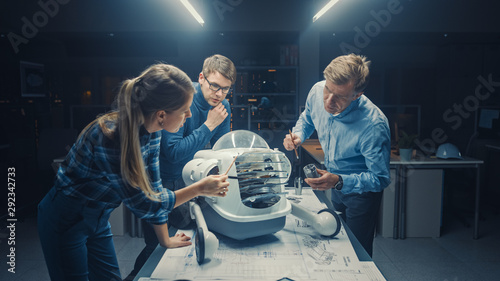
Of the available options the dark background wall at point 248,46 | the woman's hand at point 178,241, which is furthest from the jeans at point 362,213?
the dark background wall at point 248,46

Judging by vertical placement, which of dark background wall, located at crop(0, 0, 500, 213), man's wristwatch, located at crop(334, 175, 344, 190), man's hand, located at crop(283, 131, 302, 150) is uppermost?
dark background wall, located at crop(0, 0, 500, 213)

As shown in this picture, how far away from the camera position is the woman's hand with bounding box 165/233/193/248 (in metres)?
1.21

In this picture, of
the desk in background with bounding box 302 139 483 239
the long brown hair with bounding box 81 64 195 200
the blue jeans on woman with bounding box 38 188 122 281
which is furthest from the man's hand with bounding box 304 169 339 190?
the desk in background with bounding box 302 139 483 239

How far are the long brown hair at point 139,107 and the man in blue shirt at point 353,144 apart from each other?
63cm

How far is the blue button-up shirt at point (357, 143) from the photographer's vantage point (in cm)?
153

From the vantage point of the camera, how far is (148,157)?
1.20m

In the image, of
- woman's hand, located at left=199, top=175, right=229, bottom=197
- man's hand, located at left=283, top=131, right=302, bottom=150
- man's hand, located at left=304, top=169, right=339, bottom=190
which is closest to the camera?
woman's hand, located at left=199, top=175, right=229, bottom=197

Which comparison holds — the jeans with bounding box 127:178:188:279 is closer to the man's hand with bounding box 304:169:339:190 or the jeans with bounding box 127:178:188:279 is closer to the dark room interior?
the man's hand with bounding box 304:169:339:190

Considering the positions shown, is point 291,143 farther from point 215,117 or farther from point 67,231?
point 67,231

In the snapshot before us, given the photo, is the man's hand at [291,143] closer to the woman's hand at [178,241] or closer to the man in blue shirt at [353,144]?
the man in blue shirt at [353,144]

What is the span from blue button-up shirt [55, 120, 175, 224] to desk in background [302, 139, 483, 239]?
2312mm

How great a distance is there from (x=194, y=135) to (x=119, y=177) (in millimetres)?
583

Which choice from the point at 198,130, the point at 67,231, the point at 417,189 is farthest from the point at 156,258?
the point at 417,189

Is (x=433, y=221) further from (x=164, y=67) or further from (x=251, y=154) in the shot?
(x=164, y=67)
